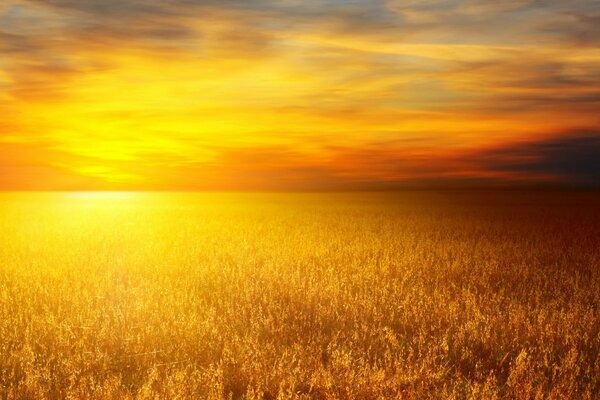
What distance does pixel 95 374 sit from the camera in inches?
236

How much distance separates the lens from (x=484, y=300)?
30.4ft

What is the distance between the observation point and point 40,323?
296 inches

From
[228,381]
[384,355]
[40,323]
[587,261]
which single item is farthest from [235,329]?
[587,261]

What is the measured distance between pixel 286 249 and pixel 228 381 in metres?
10.4

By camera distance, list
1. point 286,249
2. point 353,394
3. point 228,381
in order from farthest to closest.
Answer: point 286,249, point 228,381, point 353,394

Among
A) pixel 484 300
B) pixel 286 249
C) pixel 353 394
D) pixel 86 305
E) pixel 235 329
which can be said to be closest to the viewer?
pixel 353 394

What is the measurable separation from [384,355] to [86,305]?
5130 mm

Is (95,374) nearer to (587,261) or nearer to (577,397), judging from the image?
(577,397)

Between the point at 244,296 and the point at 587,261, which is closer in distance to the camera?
the point at 244,296

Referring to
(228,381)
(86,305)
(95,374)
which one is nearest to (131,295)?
(86,305)

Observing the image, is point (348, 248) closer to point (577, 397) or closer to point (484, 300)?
point (484, 300)

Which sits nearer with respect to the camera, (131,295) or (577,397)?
(577,397)

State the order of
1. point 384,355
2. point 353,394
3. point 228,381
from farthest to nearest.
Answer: point 384,355, point 228,381, point 353,394

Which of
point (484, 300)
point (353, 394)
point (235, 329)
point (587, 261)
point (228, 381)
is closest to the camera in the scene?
Result: point (353, 394)
